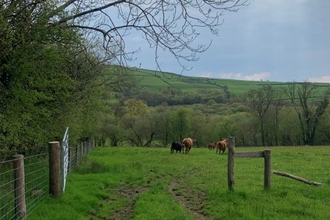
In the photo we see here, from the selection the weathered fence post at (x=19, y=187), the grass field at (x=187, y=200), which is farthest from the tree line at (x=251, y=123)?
the weathered fence post at (x=19, y=187)

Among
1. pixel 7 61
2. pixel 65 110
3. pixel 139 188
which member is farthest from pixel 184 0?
pixel 65 110

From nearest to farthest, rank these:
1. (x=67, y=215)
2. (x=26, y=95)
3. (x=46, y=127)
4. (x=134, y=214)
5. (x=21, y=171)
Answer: (x=21, y=171), (x=67, y=215), (x=134, y=214), (x=26, y=95), (x=46, y=127)

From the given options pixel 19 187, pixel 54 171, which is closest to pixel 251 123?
pixel 54 171

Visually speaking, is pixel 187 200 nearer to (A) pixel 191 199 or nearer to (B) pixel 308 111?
(A) pixel 191 199

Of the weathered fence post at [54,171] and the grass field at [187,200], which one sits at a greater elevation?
the weathered fence post at [54,171]

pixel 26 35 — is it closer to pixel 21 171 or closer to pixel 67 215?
pixel 21 171

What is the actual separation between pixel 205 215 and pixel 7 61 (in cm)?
587

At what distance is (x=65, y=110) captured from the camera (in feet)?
56.0

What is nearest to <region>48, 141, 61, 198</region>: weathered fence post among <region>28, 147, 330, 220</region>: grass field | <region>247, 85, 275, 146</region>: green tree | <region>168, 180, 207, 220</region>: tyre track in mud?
<region>28, 147, 330, 220</region>: grass field

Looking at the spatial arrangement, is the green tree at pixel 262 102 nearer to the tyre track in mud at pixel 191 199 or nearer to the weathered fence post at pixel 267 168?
the tyre track in mud at pixel 191 199

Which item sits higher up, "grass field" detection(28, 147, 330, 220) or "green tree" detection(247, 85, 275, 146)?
"green tree" detection(247, 85, 275, 146)

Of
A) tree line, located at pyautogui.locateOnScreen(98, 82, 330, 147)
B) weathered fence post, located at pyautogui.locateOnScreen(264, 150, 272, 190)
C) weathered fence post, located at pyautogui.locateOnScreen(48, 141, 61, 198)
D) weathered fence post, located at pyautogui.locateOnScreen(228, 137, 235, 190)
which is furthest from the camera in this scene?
tree line, located at pyautogui.locateOnScreen(98, 82, 330, 147)

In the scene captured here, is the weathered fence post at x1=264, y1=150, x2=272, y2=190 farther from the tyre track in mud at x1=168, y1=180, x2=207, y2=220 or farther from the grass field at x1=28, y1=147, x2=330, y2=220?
the tyre track in mud at x1=168, y1=180, x2=207, y2=220

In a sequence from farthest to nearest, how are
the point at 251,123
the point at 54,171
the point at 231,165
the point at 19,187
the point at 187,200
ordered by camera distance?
the point at 251,123, the point at 231,165, the point at 187,200, the point at 54,171, the point at 19,187
